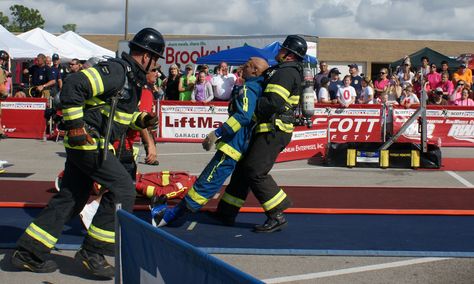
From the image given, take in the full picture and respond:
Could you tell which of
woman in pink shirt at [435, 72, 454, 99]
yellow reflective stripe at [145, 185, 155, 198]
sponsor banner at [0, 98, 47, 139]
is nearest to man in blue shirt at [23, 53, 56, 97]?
sponsor banner at [0, 98, 47, 139]

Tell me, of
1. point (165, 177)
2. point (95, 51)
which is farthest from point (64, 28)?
point (165, 177)

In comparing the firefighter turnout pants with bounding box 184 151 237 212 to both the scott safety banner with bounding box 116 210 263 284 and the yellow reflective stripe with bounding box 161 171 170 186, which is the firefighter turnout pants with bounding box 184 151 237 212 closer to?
the yellow reflective stripe with bounding box 161 171 170 186

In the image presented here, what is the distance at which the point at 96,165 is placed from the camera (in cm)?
544

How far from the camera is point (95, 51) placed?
31.1m

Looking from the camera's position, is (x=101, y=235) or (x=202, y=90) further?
(x=202, y=90)

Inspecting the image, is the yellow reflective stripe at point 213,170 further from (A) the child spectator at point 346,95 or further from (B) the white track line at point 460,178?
(A) the child spectator at point 346,95

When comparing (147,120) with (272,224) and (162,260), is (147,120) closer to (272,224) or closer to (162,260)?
(272,224)

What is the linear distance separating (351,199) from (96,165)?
441 centimetres

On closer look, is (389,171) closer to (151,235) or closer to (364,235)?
(364,235)

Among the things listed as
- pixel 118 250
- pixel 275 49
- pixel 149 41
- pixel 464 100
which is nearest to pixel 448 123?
pixel 464 100

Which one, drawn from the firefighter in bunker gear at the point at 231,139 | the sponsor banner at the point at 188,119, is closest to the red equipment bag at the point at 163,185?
the firefighter in bunker gear at the point at 231,139

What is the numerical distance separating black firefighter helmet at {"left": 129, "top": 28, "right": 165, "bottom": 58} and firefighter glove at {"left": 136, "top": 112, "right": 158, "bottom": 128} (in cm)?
55

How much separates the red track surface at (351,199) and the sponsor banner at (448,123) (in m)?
6.68

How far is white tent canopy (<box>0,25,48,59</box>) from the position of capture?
80.6 feet
